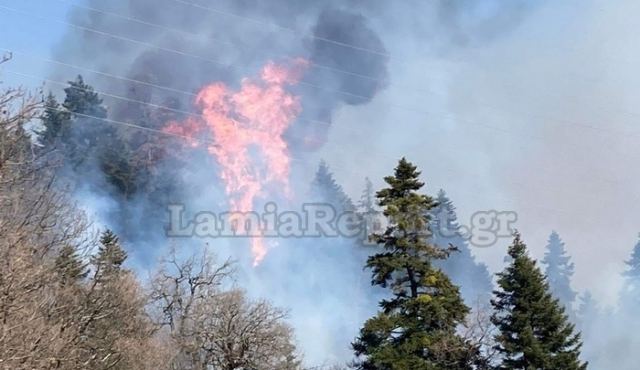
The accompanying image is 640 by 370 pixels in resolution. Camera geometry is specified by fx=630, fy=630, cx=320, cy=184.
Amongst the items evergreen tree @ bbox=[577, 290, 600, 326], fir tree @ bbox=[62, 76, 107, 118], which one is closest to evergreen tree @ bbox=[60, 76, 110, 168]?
fir tree @ bbox=[62, 76, 107, 118]

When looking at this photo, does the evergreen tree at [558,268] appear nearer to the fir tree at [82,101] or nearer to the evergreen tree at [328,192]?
the evergreen tree at [328,192]

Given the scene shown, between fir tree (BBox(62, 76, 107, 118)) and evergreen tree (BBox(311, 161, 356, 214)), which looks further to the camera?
evergreen tree (BBox(311, 161, 356, 214))

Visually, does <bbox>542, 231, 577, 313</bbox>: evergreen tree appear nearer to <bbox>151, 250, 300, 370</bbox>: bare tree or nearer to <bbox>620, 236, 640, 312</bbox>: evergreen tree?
<bbox>620, 236, 640, 312</bbox>: evergreen tree

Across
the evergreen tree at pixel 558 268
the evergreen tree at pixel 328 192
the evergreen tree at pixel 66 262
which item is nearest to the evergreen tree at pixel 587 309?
the evergreen tree at pixel 558 268

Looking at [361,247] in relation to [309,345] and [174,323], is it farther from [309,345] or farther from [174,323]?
[174,323]

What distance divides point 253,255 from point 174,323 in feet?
149

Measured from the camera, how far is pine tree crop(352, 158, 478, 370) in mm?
24562

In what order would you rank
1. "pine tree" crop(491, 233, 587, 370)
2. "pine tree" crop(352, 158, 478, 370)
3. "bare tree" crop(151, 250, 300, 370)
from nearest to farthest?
"pine tree" crop(352, 158, 478, 370) → "pine tree" crop(491, 233, 587, 370) → "bare tree" crop(151, 250, 300, 370)

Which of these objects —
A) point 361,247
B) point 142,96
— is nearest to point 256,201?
point 361,247

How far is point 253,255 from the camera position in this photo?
80.4m

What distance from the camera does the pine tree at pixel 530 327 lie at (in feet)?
83.8

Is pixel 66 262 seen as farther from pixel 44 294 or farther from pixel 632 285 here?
pixel 632 285

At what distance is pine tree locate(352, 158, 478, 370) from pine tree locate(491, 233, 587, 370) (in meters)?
1.80

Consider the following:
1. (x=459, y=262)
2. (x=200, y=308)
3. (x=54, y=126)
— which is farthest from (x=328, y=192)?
(x=200, y=308)
